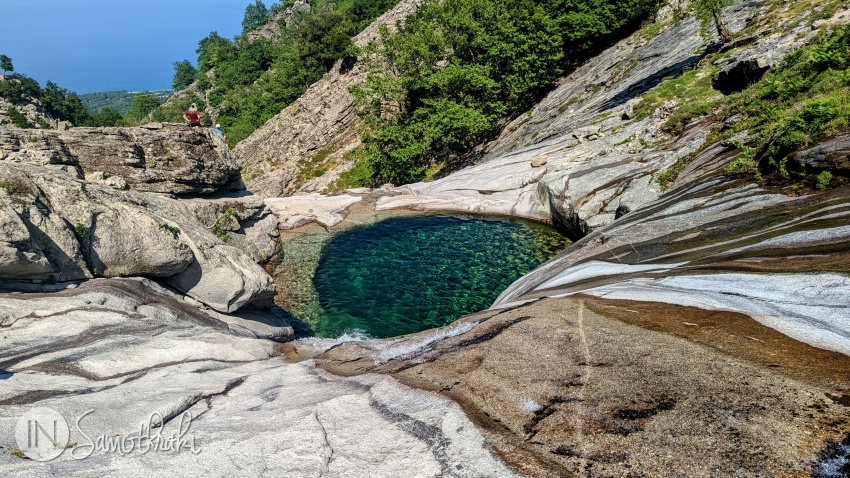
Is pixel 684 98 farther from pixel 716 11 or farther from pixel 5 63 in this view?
pixel 5 63

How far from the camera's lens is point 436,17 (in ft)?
192

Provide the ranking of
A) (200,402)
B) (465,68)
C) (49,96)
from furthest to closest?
(49,96) < (465,68) < (200,402)

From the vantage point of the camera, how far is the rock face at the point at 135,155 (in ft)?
69.8

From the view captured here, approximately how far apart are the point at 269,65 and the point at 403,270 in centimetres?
14644

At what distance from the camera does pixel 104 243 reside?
1571 centimetres

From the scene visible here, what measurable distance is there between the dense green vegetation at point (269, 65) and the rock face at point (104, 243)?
59.9 m

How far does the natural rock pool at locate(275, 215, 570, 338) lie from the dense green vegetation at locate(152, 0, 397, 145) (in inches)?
1877

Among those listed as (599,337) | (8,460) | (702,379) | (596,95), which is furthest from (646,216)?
(596,95)

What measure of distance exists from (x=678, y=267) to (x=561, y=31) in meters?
54.7

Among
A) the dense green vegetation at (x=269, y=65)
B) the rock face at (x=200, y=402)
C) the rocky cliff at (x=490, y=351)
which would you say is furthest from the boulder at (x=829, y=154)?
the dense green vegetation at (x=269, y=65)

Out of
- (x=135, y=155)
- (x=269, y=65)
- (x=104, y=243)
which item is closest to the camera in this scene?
(x=104, y=243)

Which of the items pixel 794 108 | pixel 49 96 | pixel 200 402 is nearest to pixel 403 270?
pixel 200 402

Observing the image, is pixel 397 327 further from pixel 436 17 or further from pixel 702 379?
pixel 436 17

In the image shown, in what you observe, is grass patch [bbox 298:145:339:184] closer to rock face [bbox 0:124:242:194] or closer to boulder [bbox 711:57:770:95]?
rock face [bbox 0:124:242:194]
